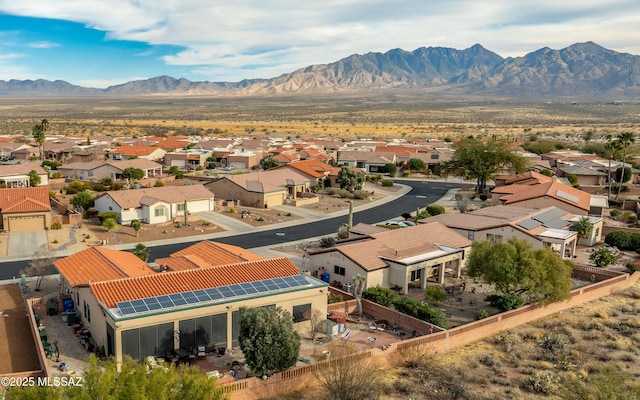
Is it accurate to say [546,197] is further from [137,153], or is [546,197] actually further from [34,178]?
[137,153]

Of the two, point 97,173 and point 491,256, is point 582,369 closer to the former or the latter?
point 491,256

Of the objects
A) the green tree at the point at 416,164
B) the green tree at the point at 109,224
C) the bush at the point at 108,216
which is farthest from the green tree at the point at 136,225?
the green tree at the point at 416,164

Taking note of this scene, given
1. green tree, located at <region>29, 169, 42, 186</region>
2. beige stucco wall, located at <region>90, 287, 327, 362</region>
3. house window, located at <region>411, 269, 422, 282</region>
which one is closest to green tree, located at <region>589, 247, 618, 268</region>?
house window, located at <region>411, 269, 422, 282</region>

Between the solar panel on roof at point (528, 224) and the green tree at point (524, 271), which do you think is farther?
the solar panel on roof at point (528, 224)

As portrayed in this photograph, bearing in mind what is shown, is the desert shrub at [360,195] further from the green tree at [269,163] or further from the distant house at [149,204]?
the distant house at [149,204]

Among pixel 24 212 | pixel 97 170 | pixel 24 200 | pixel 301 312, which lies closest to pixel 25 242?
pixel 24 212

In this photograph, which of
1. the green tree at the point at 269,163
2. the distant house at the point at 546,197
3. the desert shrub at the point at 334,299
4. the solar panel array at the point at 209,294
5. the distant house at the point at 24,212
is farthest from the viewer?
the green tree at the point at 269,163

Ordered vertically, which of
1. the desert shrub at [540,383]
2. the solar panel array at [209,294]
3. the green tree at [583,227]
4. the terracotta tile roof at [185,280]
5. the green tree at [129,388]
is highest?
the green tree at [129,388]
